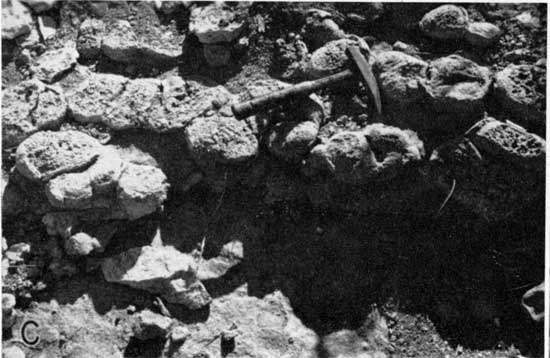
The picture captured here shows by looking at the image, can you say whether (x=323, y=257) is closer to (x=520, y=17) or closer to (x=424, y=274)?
(x=424, y=274)

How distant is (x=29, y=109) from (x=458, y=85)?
2818 millimetres

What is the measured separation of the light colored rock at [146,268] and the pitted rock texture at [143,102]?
0.84 m

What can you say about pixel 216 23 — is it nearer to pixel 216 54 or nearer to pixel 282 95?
pixel 216 54

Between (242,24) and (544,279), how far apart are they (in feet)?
8.64

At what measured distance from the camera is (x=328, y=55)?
11.4ft

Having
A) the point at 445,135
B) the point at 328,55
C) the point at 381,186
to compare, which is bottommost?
the point at 381,186

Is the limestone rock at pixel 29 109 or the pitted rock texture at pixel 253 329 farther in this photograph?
the limestone rock at pixel 29 109

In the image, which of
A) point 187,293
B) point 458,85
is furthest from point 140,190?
point 458,85

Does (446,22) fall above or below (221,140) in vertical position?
above

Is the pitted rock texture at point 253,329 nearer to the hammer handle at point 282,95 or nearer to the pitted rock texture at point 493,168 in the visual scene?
the hammer handle at point 282,95

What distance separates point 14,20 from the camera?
376 centimetres

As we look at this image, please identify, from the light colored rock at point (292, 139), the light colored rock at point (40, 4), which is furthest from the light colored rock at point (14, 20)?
the light colored rock at point (292, 139)

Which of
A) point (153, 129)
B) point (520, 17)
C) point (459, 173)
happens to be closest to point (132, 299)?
point (153, 129)

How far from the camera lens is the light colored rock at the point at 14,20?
373cm
